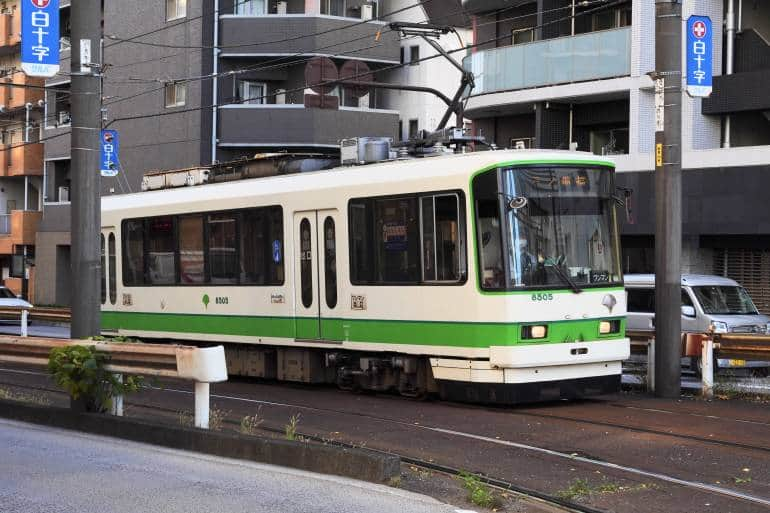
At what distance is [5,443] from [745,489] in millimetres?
6957

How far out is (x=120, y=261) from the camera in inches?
858

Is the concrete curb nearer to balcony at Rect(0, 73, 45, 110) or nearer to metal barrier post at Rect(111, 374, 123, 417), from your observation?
metal barrier post at Rect(111, 374, 123, 417)

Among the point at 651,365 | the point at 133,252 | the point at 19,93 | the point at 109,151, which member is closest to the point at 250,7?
the point at 109,151

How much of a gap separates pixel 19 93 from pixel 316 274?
4224 centimetres

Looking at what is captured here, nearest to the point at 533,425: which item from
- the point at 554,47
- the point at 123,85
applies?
the point at 554,47

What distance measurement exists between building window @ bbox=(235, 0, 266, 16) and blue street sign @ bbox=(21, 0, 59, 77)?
87.0 feet

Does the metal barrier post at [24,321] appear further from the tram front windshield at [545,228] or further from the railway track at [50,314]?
the tram front windshield at [545,228]

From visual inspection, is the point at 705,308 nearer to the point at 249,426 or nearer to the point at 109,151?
the point at 249,426

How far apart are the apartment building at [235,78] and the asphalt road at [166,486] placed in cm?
2907

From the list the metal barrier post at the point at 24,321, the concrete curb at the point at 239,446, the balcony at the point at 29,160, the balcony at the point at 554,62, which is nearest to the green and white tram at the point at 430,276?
the concrete curb at the point at 239,446

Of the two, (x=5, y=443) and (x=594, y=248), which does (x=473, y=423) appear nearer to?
(x=594, y=248)

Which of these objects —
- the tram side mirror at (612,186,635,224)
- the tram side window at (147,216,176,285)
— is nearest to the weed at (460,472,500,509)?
the tram side mirror at (612,186,635,224)

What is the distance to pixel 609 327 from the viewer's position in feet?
50.2

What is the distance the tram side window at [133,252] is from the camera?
21188 millimetres
